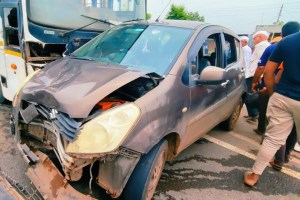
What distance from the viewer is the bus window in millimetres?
4445

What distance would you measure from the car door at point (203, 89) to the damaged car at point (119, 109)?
1cm

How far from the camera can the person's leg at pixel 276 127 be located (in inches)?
123

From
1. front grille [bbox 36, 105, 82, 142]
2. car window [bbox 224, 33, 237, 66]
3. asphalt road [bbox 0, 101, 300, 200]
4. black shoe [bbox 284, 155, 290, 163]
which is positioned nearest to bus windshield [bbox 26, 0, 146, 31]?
asphalt road [bbox 0, 101, 300, 200]

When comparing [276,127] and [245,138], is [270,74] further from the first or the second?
[245,138]

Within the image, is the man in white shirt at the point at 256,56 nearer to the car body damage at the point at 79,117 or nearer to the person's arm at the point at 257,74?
the person's arm at the point at 257,74

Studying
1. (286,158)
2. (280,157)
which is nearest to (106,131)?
(280,157)

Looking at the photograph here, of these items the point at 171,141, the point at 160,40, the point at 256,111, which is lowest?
the point at 256,111

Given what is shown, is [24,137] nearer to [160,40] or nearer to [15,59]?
[160,40]

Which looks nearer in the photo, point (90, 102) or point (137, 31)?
point (90, 102)

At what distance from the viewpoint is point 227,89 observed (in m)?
3.97

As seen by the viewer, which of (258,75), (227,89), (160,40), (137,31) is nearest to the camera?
(160,40)

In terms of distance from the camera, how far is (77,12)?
486 centimetres

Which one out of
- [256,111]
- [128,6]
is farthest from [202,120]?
[128,6]

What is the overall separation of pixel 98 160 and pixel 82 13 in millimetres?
3383
